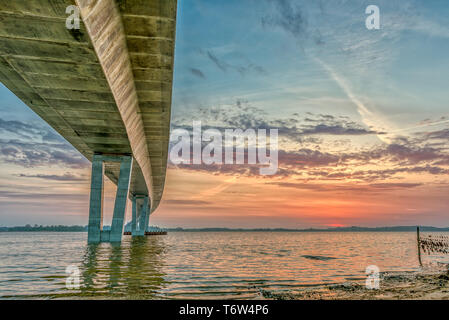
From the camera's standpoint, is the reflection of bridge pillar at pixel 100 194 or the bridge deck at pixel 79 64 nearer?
the bridge deck at pixel 79 64

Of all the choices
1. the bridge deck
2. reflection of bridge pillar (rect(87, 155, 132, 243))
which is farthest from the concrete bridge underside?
reflection of bridge pillar (rect(87, 155, 132, 243))

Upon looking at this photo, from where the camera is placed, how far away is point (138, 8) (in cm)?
1182

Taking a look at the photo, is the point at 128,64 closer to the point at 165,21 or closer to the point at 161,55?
the point at 161,55

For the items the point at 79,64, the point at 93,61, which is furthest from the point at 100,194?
the point at 93,61

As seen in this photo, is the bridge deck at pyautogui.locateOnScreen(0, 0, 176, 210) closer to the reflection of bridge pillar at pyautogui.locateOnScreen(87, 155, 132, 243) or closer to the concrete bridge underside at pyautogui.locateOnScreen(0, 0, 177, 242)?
the concrete bridge underside at pyautogui.locateOnScreen(0, 0, 177, 242)

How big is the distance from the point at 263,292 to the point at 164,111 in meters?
14.5

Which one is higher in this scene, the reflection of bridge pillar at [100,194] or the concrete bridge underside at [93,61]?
the concrete bridge underside at [93,61]

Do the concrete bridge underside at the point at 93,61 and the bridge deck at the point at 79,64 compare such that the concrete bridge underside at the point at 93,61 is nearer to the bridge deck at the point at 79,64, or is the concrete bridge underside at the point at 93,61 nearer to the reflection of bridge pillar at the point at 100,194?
the bridge deck at the point at 79,64

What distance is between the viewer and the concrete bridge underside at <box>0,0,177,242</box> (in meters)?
10.4

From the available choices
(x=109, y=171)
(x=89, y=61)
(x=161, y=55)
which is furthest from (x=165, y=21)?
(x=109, y=171)

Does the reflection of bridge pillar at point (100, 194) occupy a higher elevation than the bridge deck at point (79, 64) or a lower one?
lower

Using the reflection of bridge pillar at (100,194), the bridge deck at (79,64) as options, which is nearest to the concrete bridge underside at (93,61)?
the bridge deck at (79,64)

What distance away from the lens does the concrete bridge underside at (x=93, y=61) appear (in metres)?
10.4

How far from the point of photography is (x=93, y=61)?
12672 millimetres
